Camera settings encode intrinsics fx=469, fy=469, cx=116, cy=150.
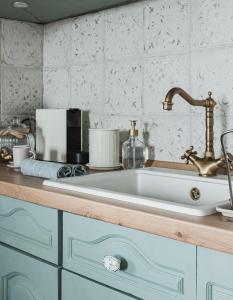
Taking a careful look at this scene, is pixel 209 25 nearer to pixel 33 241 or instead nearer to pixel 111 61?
pixel 111 61

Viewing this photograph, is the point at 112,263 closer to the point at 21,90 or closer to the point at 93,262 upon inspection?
the point at 93,262

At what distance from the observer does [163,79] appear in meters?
1.77

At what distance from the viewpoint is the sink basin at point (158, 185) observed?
137cm

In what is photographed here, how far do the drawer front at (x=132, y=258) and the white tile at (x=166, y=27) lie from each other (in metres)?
0.80

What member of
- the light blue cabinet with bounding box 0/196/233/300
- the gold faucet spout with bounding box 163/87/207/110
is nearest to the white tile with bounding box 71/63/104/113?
the gold faucet spout with bounding box 163/87/207/110

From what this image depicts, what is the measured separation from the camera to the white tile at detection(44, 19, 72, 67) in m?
2.18

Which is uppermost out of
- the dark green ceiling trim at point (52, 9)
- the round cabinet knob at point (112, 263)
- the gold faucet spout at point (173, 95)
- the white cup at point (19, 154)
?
the dark green ceiling trim at point (52, 9)

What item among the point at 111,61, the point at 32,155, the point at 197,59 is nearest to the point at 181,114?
the point at 197,59

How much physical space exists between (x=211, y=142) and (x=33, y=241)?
647 mm

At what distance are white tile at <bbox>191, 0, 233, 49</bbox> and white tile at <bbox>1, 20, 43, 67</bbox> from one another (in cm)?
91

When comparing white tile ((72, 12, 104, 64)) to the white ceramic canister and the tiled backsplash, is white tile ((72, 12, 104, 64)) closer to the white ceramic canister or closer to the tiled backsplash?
the tiled backsplash

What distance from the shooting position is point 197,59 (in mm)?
1649

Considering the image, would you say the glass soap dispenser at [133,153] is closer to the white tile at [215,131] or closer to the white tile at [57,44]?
the white tile at [215,131]

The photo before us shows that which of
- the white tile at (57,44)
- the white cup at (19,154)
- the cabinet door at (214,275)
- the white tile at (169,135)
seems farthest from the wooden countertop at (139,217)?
the white tile at (57,44)
